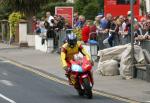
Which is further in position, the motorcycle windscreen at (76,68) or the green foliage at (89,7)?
the green foliage at (89,7)

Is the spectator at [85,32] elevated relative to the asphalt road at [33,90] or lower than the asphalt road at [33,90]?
elevated

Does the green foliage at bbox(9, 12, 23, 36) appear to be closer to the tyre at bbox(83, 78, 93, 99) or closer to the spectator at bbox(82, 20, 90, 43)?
the spectator at bbox(82, 20, 90, 43)

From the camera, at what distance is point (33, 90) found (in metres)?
20.1

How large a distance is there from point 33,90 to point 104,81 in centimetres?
319

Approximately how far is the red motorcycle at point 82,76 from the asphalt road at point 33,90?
0.75ft

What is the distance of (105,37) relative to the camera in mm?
28203

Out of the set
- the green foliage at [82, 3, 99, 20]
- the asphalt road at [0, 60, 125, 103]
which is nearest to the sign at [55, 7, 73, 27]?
A: the asphalt road at [0, 60, 125, 103]

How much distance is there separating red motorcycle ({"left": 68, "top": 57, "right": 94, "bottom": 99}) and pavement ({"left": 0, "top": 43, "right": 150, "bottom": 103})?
1.02 meters

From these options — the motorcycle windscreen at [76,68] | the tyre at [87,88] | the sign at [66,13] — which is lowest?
the tyre at [87,88]

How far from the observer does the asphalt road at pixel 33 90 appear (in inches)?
695

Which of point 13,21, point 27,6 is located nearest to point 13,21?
point 13,21

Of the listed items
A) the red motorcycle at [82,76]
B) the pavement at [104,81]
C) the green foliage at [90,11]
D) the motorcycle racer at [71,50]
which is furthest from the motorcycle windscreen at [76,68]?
the green foliage at [90,11]

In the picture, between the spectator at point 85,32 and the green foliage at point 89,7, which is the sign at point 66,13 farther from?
the green foliage at point 89,7

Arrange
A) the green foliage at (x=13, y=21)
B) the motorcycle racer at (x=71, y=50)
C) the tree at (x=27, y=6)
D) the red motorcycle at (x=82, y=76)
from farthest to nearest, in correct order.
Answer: the tree at (x=27, y=6) → the green foliage at (x=13, y=21) → the motorcycle racer at (x=71, y=50) → the red motorcycle at (x=82, y=76)
